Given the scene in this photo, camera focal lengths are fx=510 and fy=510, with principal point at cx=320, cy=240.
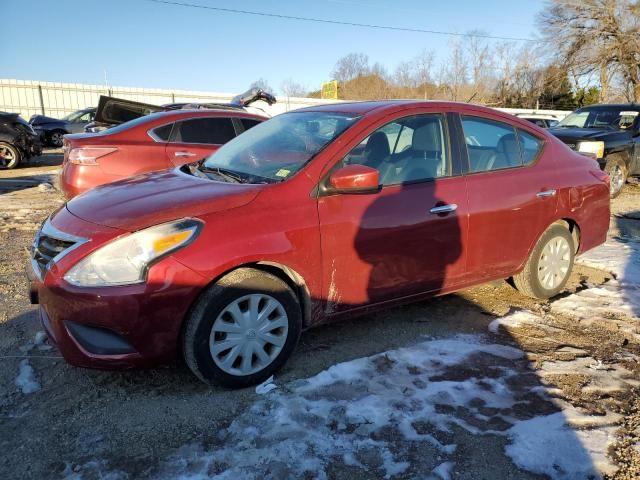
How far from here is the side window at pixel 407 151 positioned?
338cm

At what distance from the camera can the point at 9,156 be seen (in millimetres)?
12445

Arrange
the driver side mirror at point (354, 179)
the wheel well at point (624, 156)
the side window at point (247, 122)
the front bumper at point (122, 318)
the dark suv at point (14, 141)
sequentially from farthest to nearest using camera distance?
the dark suv at point (14, 141), the wheel well at point (624, 156), the side window at point (247, 122), the driver side mirror at point (354, 179), the front bumper at point (122, 318)

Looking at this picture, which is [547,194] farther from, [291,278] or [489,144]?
[291,278]

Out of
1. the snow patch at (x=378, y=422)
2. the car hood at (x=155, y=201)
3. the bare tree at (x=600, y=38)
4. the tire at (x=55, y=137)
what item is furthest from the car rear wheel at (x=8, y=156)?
the bare tree at (x=600, y=38)

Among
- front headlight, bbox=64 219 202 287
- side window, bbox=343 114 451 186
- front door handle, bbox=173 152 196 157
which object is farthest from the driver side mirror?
front door handle, bbox=173 152 196 157

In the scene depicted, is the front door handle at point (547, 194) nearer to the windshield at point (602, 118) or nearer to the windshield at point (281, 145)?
the windshield at point (281, 145)

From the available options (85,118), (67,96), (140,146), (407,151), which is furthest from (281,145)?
(67,96)

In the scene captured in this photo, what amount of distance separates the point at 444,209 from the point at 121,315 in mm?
2166

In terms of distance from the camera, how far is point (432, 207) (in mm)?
3465

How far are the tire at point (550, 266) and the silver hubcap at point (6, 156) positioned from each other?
12.4 m

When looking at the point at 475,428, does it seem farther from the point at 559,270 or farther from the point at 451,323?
the point at 559,270

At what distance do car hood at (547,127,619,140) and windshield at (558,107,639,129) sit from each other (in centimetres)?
40

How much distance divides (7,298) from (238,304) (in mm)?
2526

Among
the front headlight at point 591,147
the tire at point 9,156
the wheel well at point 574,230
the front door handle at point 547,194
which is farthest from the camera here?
the tire at point 9,156
